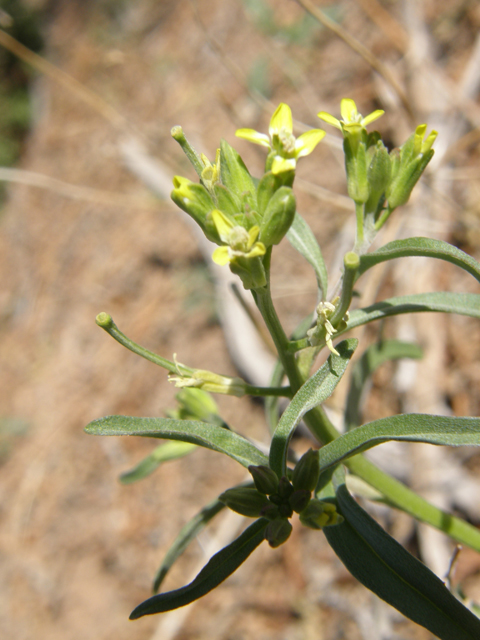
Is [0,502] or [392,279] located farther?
[0,502]

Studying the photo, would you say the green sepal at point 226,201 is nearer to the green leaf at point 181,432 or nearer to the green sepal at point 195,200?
the green sepal at point 195,200

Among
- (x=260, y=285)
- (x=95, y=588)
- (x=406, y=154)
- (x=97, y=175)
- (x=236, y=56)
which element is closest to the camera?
(x=260, y=285)

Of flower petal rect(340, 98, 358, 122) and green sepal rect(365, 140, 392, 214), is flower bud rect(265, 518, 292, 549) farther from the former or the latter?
flower petal rect(340, 98, 358, 122)

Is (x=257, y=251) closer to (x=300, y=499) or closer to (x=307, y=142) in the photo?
(x=307, y=142)

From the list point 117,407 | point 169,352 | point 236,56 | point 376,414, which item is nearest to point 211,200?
point 376,414

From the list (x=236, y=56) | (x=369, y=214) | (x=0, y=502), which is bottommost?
(x=369, y=214)

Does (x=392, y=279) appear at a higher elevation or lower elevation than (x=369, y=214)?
higher

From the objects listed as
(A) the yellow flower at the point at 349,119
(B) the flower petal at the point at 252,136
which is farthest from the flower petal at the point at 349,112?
(B) the flower petal at the point at 252,136

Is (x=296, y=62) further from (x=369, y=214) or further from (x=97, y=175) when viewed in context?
(x=369, y=214)
